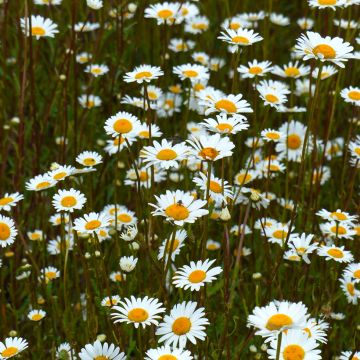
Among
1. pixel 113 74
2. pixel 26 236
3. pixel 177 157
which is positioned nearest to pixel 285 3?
pixel 113 74

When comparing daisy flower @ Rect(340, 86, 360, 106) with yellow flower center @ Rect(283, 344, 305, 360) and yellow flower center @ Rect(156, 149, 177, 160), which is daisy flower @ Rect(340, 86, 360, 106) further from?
yellow flower center @ Rect(283, 344, 305, 360)

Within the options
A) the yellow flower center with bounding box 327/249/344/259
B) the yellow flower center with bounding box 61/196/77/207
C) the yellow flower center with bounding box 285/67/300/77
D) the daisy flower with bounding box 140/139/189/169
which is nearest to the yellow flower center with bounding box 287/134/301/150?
the yellow flower center with bounding box 285/67/300/77

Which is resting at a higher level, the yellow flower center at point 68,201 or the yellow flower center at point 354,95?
the yellow flower center at point 354,95

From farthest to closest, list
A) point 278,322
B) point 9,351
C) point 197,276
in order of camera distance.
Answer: point 9,351 < point 197,276 < point 278,322

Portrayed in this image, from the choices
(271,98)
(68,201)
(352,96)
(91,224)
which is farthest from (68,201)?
(352,96)

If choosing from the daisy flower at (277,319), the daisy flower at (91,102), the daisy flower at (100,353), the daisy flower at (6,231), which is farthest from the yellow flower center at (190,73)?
the daisy flower at (277,319)

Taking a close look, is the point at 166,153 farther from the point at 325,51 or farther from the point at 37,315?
the point at 37,315

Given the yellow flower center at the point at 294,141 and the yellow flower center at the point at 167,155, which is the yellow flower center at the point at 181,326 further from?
the yellow flower center at the point at 294,141

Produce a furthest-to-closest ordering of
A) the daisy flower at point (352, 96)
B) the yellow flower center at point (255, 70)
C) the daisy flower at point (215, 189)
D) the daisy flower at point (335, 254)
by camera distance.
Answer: the daisy flower at point (352, 96) < the yellow flower center at point (255, 70) < the daisy flower at point (335, 254) < the daisy flower at point (215, 189)
